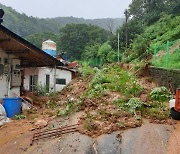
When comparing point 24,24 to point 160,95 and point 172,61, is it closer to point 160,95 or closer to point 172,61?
point 172,61

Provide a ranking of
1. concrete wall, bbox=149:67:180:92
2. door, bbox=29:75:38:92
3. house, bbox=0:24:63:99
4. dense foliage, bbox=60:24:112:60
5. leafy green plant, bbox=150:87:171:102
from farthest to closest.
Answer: dense foliage, bbox=60:24:112:60
door, bbox=29:75:38:92
house, bbox=0:24:63:99
concrete wall, bbox=149:67:180:92
leafy green plant, bbox=150:87:171:102

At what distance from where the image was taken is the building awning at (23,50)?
1125cm

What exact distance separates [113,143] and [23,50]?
25.7ft

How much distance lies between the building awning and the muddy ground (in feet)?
15.0

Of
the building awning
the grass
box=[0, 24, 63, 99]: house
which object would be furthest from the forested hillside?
the grass

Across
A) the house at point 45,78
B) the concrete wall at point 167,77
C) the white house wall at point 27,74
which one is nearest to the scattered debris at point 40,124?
the concrete wall at point 167,77

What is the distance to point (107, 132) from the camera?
24.6ft

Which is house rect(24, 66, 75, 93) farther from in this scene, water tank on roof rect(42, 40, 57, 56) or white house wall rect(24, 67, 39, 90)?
water tank on roof rect(42, 40, 57, 56)

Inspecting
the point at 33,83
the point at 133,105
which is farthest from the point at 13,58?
the point at 133,105

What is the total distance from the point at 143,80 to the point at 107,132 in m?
8.09

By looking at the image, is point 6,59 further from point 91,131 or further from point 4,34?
point 91,131

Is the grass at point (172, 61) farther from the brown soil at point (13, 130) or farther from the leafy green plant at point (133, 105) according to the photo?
the brown soil at point (13, 130)

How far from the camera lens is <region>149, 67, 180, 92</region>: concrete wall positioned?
1075 cm

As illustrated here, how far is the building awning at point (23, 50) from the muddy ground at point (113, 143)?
458 centimetres
